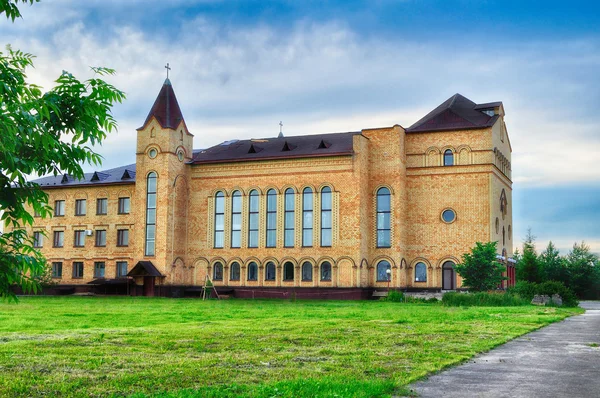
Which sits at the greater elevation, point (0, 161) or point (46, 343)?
point (0, 161)

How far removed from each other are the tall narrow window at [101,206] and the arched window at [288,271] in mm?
16361

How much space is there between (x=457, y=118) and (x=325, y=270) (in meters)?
14.2

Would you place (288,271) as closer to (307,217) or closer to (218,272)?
(307,217)

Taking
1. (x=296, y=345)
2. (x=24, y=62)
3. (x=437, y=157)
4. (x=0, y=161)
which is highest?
(x=437, y=157)

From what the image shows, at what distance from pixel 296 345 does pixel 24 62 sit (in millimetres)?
8606

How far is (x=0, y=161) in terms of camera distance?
21.2 feet

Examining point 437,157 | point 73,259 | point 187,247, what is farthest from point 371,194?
point 73,259

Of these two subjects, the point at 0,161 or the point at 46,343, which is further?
the point at 46,343

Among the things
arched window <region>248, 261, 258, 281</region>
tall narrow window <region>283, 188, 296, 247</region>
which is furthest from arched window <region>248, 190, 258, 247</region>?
tall narrow window <region>283, 188, 296, 247</region>

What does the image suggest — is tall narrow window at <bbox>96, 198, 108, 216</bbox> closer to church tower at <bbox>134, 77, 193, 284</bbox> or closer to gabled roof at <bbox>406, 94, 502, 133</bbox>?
church tower at <bbox>134, 77, 193, 284</bbox>

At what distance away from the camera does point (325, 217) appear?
1953 inches

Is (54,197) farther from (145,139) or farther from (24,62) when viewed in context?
(24,62)

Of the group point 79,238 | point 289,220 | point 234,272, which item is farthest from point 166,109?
point 234,272

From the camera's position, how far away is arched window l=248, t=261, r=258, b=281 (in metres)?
51.2
